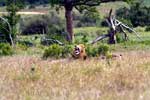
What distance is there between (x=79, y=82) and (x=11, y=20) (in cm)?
2420

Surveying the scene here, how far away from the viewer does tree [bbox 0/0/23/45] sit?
32.0 meters

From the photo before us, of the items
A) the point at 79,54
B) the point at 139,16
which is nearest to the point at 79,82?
the point at 79,54

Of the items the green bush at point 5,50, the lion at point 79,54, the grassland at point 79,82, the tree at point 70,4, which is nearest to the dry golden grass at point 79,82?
the grassland at point 79,82

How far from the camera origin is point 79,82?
32.4 ft

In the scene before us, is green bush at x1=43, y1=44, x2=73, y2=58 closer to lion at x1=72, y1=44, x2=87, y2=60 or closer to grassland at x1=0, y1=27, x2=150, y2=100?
lion at x1=72, y1=44, x2=87, y2=60

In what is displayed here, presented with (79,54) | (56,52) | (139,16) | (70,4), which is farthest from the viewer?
(139,16)

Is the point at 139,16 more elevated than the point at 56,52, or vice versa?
the point at 56,52

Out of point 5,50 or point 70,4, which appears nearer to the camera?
point 5,50

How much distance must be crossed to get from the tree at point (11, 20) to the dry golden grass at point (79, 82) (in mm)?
19325

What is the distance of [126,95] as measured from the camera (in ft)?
27.0

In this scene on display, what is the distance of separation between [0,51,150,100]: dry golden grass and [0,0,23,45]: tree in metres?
19.3

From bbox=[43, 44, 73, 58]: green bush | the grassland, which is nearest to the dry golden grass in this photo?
the grassland

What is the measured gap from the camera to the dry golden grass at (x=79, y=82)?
27.5ft

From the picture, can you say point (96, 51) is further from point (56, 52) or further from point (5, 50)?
point (5, 50)
